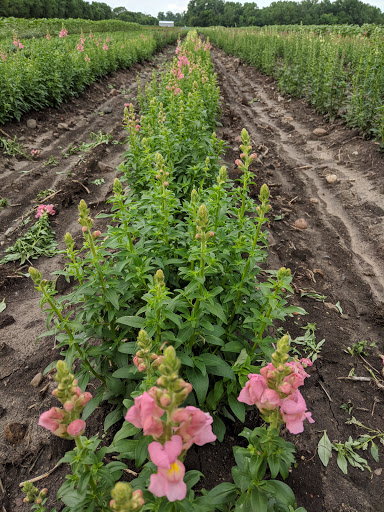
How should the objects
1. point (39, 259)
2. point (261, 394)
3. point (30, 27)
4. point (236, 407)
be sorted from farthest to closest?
1. point (30, 27)
2. point (39, 259)
3. point (236, 407)
4. point (261, 394)

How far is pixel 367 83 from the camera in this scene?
8711mm

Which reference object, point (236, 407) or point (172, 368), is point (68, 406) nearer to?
point (172, 368)

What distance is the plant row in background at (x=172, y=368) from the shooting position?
1.33 meters

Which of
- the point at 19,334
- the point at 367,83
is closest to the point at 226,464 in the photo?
the point at 19,334

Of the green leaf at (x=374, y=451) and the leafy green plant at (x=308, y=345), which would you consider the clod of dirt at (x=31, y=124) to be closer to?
the leafy green plant at (x=308, y=345)

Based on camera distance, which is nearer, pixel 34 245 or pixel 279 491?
pixel 279 491

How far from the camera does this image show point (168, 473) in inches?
48.4

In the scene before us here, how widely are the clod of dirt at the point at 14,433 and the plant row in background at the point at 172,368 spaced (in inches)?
24.0

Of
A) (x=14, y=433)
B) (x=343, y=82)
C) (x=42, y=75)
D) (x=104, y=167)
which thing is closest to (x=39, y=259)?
(x=14, y=433)

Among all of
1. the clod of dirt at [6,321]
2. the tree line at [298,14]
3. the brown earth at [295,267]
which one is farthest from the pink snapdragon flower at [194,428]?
the tree line at [298,14]

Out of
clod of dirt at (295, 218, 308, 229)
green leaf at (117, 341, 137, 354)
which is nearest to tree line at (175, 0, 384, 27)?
→ clod of dirt at (295, 218, 308, 229)

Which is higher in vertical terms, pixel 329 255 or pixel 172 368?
pixel 172 368

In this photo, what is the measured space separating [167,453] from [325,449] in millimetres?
2210

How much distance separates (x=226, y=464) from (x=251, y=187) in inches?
192
